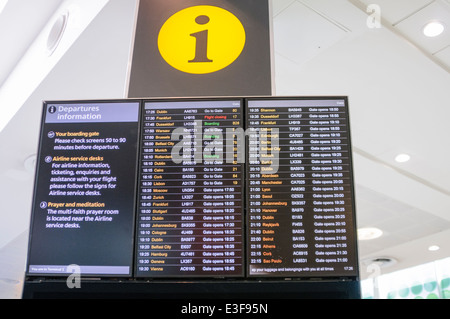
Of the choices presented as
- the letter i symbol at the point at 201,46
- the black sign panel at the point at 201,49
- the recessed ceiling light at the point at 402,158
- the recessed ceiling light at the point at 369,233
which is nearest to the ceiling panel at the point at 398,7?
the black sign panel at the point at 201,49

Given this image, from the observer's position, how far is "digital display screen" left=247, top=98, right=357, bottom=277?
6.29 ft

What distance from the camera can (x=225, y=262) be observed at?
1.91 m

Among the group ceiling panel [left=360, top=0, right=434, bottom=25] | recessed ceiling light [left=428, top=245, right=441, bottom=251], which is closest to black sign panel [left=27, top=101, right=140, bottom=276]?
ceiling panel [left=360, top=0, right=434, bottom=25]

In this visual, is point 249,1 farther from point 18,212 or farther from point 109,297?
point 18,212

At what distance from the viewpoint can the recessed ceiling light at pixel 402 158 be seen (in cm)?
548

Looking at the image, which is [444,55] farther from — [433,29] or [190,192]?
[190,192]

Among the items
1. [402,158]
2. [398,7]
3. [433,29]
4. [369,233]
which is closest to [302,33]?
[398,7]

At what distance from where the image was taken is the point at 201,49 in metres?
2.61

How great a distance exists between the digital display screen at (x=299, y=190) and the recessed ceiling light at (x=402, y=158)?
355 centimetres

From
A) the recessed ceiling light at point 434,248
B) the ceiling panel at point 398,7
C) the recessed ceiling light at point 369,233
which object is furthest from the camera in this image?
the recessed ceiling light at point 434,248

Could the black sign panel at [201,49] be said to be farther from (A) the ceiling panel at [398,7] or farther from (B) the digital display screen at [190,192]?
(A) the ceiling panel at [398,7]

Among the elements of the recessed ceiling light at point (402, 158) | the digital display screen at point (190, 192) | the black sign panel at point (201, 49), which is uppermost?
the recessed ceiling light at point (402, 158)
